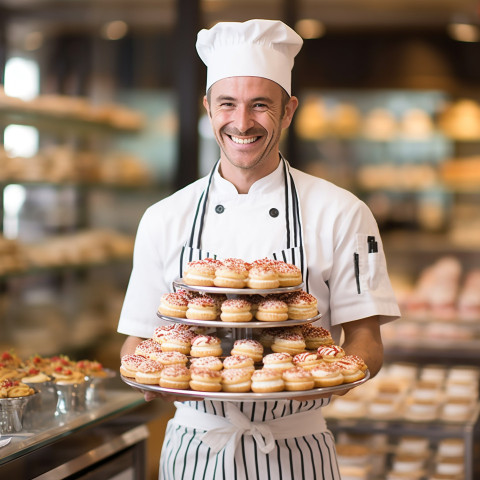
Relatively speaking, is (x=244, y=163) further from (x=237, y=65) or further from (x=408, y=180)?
(x=408, y=180)

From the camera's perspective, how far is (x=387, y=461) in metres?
3.18

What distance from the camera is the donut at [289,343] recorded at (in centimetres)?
192

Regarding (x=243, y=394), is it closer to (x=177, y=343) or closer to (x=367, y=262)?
(x=177, y=343)

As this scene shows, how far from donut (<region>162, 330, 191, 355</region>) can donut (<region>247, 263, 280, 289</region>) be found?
222 mm

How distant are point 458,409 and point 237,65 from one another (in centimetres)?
183

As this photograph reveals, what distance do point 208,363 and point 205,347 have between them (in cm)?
9

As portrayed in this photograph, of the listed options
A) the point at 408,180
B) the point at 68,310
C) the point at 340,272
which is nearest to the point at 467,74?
the point at 408,180

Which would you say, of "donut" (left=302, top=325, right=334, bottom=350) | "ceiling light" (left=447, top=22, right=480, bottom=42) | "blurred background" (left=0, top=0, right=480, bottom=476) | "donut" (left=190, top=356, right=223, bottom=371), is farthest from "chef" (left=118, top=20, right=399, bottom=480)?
"ceiling light" (left=447, top=22, right=480, bottom=42)

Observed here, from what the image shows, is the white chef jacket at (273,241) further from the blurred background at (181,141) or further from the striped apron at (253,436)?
the blurred background at (181,141)

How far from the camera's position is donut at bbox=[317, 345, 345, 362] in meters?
1.88

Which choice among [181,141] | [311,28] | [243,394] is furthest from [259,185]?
[311,28]

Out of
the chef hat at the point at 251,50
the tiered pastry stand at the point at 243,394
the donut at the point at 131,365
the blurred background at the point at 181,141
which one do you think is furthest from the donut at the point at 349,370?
the blurred background at the point at 181,141

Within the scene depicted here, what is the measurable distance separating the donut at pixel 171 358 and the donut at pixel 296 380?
0.25m

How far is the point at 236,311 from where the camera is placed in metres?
1.85
